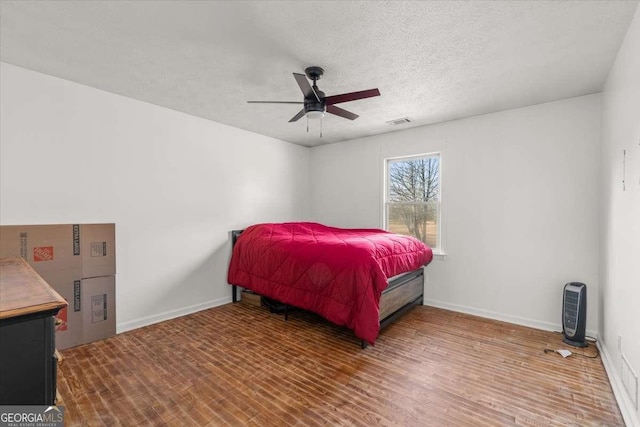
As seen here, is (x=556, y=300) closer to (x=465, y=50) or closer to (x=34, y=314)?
(x=465, y=50)

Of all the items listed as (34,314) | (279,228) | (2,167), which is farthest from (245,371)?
(2,167)

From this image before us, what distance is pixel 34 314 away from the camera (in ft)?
3.84

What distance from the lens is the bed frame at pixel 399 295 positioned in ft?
10.1

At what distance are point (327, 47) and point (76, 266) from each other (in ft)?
9.70

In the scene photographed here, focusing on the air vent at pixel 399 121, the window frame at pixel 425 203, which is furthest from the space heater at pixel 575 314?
the air vent at pixel 399 121

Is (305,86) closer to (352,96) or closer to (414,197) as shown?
(352,96)

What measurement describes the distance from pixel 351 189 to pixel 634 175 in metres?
3.43

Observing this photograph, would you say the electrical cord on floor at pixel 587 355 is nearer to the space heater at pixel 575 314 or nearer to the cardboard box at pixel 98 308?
the space heater at pixel 575 314

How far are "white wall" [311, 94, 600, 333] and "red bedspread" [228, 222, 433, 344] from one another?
59 centimetres

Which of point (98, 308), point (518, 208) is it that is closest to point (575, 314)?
point (518, 208)

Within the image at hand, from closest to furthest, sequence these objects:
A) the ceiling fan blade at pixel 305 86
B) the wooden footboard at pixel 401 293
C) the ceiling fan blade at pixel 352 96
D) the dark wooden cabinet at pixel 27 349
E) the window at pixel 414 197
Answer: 1. the dark wooden cabinet at pixel 27 349
2. the ceiling fan blade at pixel 305 86
3. the ceiling fan blade at pixel 352 96
4. the wooden footboard at pixel 401 293
5. the window at pixel 414 197

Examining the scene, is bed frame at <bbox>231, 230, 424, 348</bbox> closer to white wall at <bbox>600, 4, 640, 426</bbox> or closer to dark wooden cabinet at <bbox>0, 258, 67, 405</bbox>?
white wall at <bbox>600, 4, 640, 426</bbox>

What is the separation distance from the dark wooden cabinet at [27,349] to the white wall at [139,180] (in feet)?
6.54

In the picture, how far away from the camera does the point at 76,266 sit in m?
2.86
